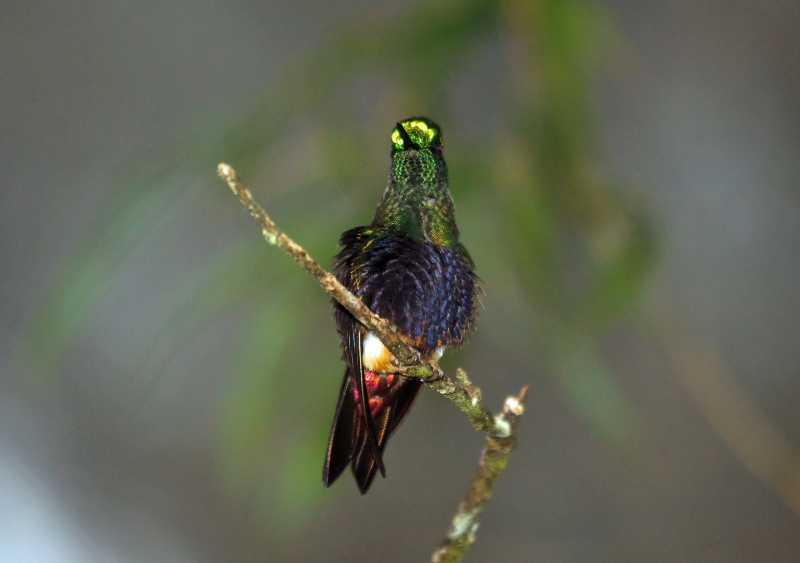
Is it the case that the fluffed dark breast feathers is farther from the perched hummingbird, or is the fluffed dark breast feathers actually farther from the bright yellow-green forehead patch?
the bright yellow-green forehead patch

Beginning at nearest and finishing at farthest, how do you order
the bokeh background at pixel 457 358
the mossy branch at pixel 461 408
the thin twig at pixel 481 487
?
the mossy branch at pixel 461 408
the thin twig at pixel 481 487
the bokeh background at pixel 457 358

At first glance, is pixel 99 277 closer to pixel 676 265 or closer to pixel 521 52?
pixel 521 52

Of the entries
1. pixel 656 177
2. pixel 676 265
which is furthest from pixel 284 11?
pixel 676 265

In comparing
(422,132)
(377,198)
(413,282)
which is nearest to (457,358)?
(377,198)

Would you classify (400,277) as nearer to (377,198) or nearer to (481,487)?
(481,487)

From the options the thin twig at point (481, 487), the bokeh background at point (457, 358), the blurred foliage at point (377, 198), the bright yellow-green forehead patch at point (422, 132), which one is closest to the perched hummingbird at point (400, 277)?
the bright yellow-green forehead patch at point (422, 132)

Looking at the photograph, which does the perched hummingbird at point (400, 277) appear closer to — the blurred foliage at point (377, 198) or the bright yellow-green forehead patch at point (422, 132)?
the bright yellow-green forehead patch at point (422, 132)

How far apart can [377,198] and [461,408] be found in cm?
59

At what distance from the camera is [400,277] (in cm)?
85

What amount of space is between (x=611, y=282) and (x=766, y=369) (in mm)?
1417

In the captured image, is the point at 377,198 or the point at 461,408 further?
the point at 377,198

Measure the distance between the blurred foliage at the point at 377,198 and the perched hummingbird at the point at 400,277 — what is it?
0.31 metres

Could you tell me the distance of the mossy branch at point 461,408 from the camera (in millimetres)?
635

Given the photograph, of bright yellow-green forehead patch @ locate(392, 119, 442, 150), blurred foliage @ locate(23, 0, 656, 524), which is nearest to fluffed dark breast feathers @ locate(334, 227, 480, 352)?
bright yellow-green forehead patch @ locate(392, 119, 442, 150)
